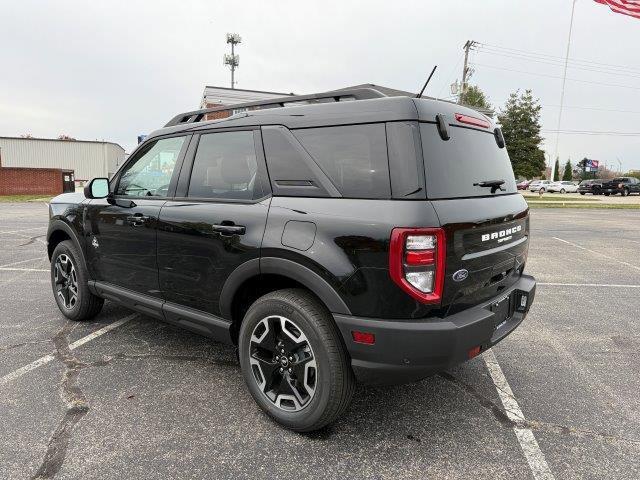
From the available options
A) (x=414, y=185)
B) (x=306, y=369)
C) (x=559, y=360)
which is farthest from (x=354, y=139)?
(x=559, y=360)

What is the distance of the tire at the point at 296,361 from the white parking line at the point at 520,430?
3.35ft

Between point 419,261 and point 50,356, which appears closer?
point 419,261

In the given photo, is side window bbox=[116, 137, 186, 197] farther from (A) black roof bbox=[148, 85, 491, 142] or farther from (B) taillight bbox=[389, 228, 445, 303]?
(B) taillight bbox=[389, 228, 445, 303]

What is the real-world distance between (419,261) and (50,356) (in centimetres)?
314

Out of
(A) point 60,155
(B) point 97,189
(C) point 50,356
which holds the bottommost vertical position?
(C) point 50,356

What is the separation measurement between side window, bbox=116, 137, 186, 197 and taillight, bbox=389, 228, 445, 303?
80.0 inches

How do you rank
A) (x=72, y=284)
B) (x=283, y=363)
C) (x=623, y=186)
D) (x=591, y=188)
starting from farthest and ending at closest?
(x=591, y=188), (x=623, y=186), (x=72, y=284), (x=283, y=363)

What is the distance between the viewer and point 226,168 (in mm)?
3070

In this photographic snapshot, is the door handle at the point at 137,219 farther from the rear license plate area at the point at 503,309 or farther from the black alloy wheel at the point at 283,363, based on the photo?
the rear license plate area at the point at 503,309

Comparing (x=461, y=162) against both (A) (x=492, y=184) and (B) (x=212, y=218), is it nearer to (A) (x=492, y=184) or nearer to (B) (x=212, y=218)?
(A) (x=492, y=184)

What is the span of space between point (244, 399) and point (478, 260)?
1773mm

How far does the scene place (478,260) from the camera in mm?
2475

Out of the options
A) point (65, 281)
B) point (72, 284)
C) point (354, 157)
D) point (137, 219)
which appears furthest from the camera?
point (65, 281)

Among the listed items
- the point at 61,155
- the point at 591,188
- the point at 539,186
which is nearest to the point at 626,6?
the point at 591,188
